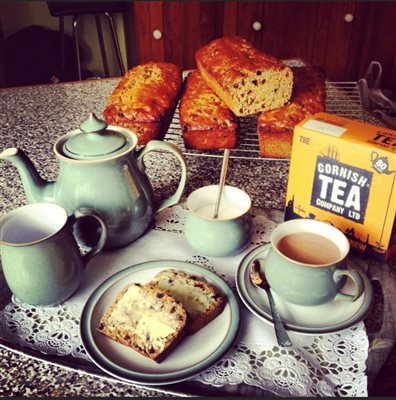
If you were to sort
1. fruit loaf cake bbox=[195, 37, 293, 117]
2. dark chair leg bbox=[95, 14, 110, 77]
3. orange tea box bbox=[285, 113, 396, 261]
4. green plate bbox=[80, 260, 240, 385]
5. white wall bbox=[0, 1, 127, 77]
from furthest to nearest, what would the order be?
1. white wall bbox=[0, 1, 127, 77]
2. dark chair leg bbox=[95, 14, 110, 77]
3. fruit loaf cake bbox=[195, 37, 293, 117]
4. orange tea box bbox=[285, 113, 396, 261]
5. green plate bbox=[80, 260, 240, 385]

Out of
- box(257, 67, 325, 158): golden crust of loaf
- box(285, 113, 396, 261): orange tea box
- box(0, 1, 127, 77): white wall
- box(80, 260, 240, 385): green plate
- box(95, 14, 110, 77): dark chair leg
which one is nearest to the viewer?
box(80, 260, 240, 385): green plate

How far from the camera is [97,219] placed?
734 mm

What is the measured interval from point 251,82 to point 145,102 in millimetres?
319

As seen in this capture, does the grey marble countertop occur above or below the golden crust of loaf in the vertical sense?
below

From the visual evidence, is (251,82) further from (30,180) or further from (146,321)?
(146,321)

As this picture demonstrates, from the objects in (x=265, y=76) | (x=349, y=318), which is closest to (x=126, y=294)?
(x=349, y=318)

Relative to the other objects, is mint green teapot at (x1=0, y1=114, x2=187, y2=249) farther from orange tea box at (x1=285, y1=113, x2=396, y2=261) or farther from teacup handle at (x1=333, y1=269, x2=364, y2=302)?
teacup handle at (x1=333, y1=269, x2=364, y2=302)

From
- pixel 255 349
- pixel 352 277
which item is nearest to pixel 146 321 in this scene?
pixel 255 349

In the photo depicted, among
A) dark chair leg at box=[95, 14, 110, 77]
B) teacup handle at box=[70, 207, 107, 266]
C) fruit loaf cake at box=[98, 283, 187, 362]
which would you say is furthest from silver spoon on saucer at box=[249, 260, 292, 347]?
dark chair leg at box=[95, 14, 110, 77]

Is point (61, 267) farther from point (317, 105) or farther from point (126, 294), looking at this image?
point (317, 105)

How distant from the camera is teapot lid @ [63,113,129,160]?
2.44 ft

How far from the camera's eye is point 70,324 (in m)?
0.68

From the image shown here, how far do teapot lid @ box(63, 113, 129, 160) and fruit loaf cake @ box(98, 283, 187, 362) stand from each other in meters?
0.23

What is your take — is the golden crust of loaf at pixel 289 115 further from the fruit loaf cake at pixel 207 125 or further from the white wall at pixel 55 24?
the white wall at pixel 55 24
